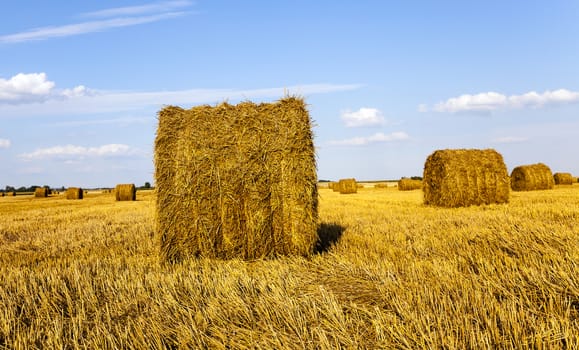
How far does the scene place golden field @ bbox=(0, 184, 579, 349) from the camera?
2.86 m

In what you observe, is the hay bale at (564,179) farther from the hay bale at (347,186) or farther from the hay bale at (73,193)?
the hay bale at (73,193)

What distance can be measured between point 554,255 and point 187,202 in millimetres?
4750

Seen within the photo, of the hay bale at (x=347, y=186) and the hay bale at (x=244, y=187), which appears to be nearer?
the hay bale at (x=244, y=187)

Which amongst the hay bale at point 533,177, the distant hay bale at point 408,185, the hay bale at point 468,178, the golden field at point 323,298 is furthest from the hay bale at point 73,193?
the hay bale at point 533,177

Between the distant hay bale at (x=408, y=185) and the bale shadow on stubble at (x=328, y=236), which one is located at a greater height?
the distant hay bale at (x=408, y=185)

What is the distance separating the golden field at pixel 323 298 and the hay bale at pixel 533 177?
17.0 meters

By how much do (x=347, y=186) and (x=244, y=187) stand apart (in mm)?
25454

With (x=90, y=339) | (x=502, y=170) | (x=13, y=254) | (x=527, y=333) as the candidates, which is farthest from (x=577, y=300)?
(x=502, y=170)

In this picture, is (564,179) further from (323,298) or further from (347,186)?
(323,298)

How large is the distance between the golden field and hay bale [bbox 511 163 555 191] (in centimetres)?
1699

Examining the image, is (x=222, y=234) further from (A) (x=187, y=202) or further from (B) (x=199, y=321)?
(B) (x=199, y=321)

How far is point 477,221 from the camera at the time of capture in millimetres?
8383

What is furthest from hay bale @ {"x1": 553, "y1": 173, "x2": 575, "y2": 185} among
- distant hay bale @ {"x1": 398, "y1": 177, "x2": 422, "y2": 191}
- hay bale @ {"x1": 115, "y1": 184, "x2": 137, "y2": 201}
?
hay bale @ {"x1": 115, "y1": 184, "x2": 137, "y2": 201}

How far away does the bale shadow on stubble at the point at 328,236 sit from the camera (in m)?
6.68
